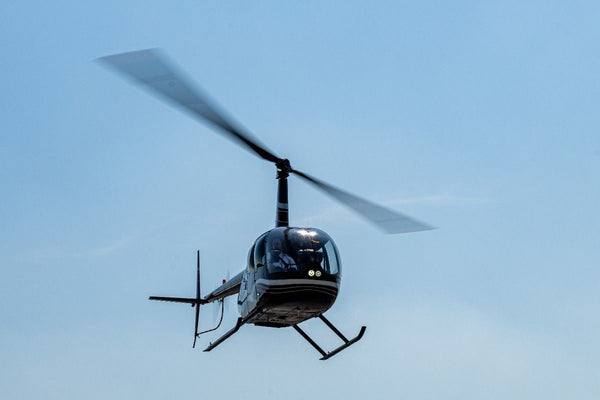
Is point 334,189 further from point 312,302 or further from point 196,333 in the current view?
point 196,333

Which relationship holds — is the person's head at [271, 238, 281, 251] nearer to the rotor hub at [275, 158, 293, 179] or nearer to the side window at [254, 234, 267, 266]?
the side window at [254, 234, 267, 266]

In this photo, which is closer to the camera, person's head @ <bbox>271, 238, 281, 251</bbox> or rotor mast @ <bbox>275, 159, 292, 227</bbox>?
person's head @ <bbox>271, 238, 281, 251</bbox>

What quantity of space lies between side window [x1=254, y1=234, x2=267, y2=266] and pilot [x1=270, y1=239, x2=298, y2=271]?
2.51 feet

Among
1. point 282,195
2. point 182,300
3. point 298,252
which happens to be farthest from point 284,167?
point 182,300

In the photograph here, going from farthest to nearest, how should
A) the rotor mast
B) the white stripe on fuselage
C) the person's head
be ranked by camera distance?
the rotor mast → the person's head → the white stripe on fuselage

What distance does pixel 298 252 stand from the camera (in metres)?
30.4

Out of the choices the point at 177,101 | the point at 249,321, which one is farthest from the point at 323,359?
the point at 177,101

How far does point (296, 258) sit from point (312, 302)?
1799mm

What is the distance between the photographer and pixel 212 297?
4269cm

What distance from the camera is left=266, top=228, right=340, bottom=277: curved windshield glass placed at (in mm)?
30219

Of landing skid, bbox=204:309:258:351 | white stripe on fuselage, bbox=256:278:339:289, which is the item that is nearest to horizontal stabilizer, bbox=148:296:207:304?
landing skid, bbox=204:309:258:351

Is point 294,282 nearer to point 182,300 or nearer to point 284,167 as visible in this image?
point 284,167

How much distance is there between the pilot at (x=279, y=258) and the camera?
99.0 ft

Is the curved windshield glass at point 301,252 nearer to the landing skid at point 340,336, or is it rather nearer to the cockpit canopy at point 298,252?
the cockpit canopy at point 298,252
